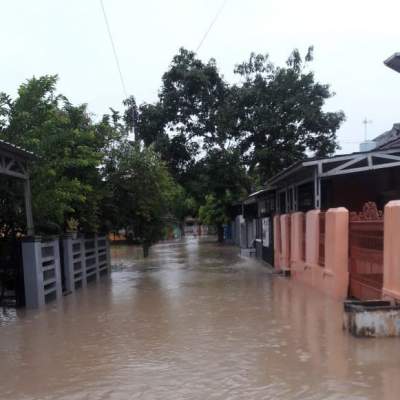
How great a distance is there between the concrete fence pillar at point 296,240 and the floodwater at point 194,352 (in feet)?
9.38

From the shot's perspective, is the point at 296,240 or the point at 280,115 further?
the point at 280,115

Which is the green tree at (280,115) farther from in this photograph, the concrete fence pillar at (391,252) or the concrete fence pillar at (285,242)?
the concrete fence pillar at (391,252)

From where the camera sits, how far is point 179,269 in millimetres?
18250

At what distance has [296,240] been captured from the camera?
13836 millimetres

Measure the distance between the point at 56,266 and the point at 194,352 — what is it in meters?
6.14

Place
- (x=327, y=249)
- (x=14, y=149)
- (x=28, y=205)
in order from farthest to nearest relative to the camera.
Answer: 1. (x=327, y=249)
2. (x=28, y=205)
3. (x=14, y=149)

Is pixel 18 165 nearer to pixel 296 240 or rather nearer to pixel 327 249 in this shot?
pixel 327 249

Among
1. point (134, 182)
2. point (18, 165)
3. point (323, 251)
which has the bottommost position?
point (323, 251)

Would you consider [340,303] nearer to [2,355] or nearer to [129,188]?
[2,355]

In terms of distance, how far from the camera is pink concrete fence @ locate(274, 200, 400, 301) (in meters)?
7.36

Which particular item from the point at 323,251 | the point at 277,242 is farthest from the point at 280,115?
the point at 323,251

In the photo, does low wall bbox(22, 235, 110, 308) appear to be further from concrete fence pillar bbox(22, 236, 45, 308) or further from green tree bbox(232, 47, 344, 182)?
green tree bbox(232, 47, 344, 182)

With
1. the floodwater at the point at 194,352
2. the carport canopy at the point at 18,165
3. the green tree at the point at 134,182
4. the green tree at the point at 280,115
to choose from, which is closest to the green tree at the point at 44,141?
the carport canopy at the point at 18,165

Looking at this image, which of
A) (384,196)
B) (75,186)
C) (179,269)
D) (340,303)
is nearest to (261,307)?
(340,303)
